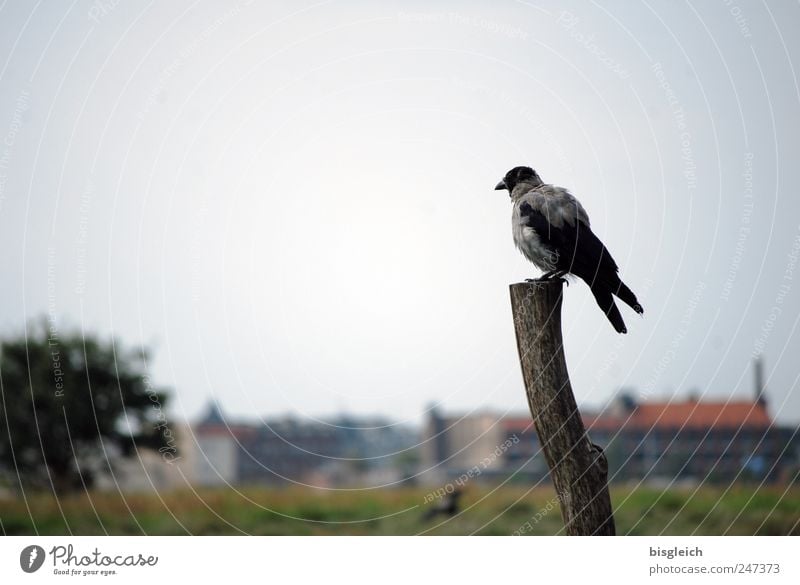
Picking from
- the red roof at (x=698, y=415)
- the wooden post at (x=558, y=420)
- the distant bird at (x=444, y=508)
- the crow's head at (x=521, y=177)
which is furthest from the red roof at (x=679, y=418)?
the wooden post at (x=558, y=420)

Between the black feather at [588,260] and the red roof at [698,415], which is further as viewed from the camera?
the red roof at [698,415]

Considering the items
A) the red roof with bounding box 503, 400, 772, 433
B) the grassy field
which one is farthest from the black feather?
the red roof with bounding box 503, 400, 772, 433

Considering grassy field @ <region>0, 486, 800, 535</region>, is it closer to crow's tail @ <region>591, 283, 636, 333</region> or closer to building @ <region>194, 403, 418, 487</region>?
building @ <region>194, 403, 418, 487</region>

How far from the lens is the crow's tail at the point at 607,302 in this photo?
781 centimetres

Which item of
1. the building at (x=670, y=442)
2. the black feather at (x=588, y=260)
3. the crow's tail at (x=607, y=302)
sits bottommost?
the building at (x=670, y=442)

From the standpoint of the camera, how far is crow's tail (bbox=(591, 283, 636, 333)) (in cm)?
781

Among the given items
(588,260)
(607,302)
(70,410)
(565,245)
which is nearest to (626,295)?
(607,302)

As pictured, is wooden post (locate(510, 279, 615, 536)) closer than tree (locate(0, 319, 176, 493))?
Yes

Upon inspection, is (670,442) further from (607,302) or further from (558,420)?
(558,420)

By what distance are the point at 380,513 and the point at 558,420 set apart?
12355 mm

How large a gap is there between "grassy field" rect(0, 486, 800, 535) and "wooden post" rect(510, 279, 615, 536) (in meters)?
9.92

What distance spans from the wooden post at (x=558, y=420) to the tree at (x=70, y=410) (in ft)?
56.9

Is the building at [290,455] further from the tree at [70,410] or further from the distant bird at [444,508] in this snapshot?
the distant bird at [444,508]

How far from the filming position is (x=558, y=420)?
648 centimetres
